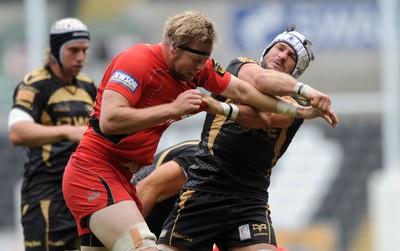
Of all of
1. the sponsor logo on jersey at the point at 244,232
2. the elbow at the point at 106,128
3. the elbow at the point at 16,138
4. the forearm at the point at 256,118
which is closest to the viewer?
the elbow at the point at 106,128

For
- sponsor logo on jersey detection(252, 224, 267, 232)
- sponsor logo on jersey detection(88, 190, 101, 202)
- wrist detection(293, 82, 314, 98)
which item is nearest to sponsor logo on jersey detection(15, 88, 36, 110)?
sponsor logo on jersey detection(88, 190, 101, 202)

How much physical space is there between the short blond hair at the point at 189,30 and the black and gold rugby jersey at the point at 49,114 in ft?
6.85

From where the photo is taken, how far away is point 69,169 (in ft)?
23.8

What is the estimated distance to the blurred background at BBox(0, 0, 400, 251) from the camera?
17.6 metres

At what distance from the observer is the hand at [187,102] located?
6875mm

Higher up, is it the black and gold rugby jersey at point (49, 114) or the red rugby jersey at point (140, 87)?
the red rugby jersey at point (140, 87)

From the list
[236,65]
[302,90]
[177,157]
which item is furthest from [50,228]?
[302,90]

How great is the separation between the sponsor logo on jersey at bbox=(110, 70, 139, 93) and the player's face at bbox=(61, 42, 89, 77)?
214 cm

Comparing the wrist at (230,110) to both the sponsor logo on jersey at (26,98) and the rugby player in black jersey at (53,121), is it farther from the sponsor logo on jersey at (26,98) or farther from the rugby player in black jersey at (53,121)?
the sponsor logo on jersey at (26,98)

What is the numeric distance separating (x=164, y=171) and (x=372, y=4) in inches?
417

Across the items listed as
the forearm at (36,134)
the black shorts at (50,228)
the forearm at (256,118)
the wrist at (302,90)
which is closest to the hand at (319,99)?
the wrist at (302,90)

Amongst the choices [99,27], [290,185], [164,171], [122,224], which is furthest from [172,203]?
[99,27]

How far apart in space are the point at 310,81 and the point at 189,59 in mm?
12102

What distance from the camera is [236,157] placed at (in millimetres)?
7777
